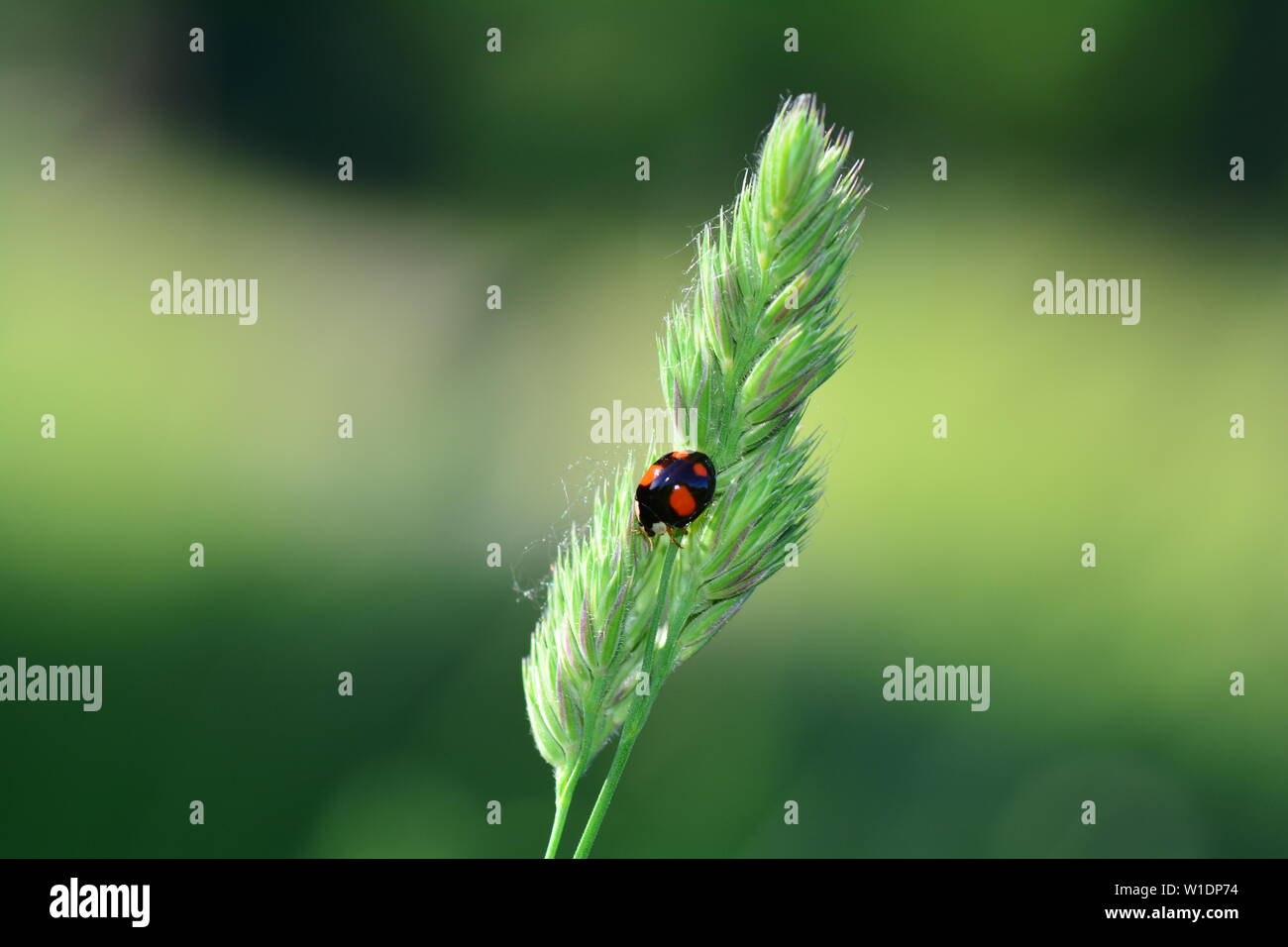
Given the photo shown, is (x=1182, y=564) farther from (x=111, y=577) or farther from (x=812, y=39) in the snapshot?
(x=111, y=577)

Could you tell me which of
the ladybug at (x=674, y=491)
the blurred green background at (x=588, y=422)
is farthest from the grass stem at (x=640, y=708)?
the blurred green background at (x=588, y=422)

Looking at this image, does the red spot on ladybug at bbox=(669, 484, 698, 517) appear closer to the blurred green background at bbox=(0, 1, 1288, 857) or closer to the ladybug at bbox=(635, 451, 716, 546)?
the ladybug at bbox=(635, 451, 716, 546)

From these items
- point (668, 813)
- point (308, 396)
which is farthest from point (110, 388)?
point (668, 813)

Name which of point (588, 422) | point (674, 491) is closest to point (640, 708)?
point (674, 491)

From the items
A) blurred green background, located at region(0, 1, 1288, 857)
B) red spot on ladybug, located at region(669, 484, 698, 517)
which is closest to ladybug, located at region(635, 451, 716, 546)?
red spot on ladybug, located at region(669, 484, 698, 517)

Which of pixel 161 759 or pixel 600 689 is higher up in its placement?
pixel 600 689

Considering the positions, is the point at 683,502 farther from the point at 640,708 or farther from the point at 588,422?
the point at 588,422
